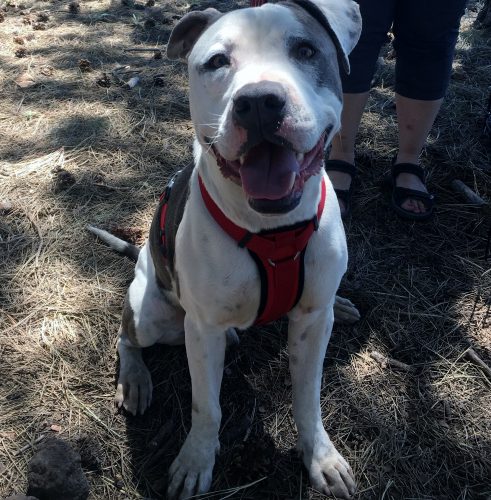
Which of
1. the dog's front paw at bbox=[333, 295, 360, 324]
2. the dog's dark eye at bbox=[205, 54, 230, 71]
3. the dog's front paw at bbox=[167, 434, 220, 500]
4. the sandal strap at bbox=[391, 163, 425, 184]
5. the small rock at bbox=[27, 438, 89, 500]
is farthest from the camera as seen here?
the sandal strap at bbox=[391, 163, 425, 184]

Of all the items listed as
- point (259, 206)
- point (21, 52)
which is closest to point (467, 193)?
point (259, 206)

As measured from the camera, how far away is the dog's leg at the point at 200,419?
2.50m

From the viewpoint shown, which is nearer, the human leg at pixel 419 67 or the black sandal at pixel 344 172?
the human leg at pixel 419 67

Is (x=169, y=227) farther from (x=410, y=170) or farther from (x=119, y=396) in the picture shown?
(x=410, y=170)

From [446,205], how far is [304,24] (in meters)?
2.40

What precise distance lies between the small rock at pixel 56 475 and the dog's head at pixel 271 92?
141 cm

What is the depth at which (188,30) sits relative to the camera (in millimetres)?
2447

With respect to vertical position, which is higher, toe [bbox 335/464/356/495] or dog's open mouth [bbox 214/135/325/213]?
dog's open mouth [bbox 214/135/325/213]

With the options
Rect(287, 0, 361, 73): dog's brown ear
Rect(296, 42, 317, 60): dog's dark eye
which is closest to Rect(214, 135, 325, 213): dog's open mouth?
Rect(296, 42, 317, 60): dog's dark eye

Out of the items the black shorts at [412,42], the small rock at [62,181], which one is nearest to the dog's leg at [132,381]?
the small rock at [62,181]

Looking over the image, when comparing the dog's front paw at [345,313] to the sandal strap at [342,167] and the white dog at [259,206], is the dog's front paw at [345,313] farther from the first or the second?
the sandal strap at [342,167]

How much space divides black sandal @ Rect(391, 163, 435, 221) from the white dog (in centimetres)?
169

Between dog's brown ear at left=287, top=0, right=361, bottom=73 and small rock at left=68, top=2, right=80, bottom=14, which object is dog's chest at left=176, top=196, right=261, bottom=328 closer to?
dog's brown ear at left=287, top=0, right=361, bottom=73

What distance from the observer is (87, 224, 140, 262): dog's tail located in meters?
3.75
